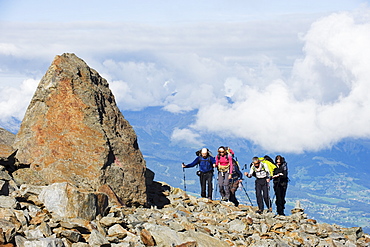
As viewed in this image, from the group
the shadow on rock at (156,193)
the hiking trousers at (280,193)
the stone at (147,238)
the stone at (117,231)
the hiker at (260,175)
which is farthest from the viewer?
the hiking trousers at (280,193)

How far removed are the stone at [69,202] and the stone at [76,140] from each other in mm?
3638

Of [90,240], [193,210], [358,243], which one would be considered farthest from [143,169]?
[358,243]

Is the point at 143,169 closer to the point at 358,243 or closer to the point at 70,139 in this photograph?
the point at 70,139

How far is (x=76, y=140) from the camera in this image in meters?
19.1

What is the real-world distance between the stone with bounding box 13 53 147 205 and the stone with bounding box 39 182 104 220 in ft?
11.9

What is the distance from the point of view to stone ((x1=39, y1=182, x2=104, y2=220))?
13.7 meters

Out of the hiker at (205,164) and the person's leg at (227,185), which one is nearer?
the person's leg at (227,185)

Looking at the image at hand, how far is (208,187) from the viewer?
24188 mm

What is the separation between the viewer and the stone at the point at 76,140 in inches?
729

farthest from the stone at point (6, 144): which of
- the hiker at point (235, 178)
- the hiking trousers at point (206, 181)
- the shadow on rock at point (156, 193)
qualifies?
the hiker at point (235, 178)

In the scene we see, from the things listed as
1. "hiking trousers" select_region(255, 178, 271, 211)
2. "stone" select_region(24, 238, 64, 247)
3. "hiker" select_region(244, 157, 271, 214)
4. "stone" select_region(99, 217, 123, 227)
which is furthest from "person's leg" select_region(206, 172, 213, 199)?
"stone" select_region(24, 238, 64, 247)

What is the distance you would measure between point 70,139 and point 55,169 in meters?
1.48

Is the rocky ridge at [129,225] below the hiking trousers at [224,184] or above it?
below

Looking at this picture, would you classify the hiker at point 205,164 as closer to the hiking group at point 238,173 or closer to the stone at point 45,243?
the hiking group at point 238,173
